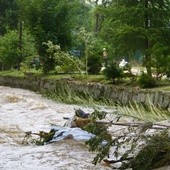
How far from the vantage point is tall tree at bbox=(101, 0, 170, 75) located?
1426 centimetres

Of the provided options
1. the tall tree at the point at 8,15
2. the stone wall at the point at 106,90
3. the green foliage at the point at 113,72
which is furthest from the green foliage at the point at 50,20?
the tall tree at the point at 8,15

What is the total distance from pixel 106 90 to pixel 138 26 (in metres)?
2.43

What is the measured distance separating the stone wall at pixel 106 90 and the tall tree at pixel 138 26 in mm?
1230

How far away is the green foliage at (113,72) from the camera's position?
14602 millimetres

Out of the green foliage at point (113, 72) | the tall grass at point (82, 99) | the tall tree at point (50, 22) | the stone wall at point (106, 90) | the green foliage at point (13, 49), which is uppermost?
the tall tree at point (50, 22)

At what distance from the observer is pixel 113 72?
14789 mm

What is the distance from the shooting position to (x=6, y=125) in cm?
1052

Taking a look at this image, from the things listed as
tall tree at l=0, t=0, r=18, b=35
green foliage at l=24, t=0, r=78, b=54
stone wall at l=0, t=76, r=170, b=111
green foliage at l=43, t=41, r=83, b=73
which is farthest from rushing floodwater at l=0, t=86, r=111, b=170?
tall tree at l=0, t=0, r=18, b=35

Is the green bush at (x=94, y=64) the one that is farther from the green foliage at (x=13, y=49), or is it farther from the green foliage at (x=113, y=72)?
the green foliage at (x=13, y=49)

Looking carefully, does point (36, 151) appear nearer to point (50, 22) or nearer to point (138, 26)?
point (138, 26)

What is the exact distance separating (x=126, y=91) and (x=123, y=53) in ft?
6.48

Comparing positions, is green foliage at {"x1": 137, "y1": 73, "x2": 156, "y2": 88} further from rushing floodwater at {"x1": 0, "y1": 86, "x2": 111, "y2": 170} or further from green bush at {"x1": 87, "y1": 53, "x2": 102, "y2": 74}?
green bush at {"x1": 87, "y1": 53, "x2": 102, "y2": 74}

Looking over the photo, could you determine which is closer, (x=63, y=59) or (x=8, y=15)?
(x=63, y=59)

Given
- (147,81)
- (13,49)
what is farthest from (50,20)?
(147,81)
